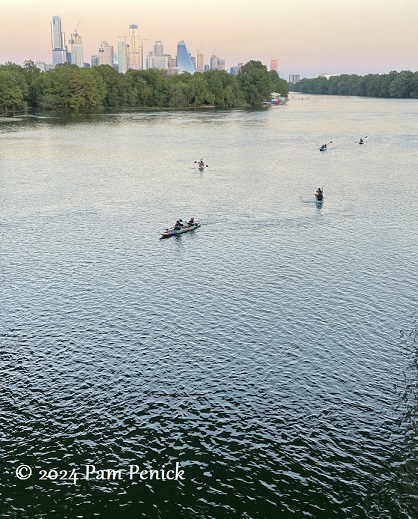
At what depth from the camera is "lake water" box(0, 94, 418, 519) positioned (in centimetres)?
3417

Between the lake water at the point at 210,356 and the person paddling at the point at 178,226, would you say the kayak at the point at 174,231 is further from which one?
the lake water at the point at 210,356

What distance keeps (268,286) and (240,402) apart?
22.1 m

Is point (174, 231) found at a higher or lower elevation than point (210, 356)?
higher

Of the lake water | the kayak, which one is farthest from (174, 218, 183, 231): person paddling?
the lake water

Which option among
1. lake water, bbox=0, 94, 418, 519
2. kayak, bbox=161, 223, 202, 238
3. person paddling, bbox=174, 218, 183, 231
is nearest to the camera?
lake water, bbox=0, 94, 418, 519

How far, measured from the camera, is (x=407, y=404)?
41562mm

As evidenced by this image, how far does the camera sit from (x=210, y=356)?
159 ft

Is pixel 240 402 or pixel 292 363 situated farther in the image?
pixel 292 363

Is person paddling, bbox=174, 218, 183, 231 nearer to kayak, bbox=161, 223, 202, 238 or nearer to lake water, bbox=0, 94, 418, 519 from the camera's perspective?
kayak, bbox=161, 223, 202, 238

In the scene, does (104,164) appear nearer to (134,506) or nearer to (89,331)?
(89,331)

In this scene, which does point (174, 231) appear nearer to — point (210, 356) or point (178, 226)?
point (178, 226)

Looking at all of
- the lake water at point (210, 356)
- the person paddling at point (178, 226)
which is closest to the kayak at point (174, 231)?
the person paddling at point (178, 226)

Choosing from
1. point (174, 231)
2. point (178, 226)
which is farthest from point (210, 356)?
point (178, 226)

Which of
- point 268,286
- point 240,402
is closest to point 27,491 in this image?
point 240,402
